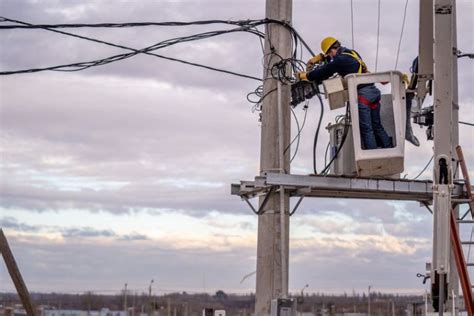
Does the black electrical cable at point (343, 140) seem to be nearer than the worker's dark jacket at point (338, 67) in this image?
No

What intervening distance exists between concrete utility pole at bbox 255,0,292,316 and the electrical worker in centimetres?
41

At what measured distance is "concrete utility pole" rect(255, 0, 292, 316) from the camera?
10367mm

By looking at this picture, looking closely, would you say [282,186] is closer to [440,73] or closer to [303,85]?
[303,85]

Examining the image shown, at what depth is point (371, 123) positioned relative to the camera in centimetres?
1030

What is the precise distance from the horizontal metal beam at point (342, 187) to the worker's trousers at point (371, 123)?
499mm

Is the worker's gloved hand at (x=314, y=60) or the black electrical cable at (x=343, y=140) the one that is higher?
the worker's gloved hand at (x=314, y=60)

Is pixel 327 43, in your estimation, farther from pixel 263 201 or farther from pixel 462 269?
pixel 462 269

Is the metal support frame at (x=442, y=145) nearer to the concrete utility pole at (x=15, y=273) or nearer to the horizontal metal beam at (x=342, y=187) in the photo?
the horizontal metal beam at (x=342, y=187)

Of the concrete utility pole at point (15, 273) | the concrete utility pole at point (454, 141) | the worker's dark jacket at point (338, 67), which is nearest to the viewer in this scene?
the concrete utility pole at point (454, 141)

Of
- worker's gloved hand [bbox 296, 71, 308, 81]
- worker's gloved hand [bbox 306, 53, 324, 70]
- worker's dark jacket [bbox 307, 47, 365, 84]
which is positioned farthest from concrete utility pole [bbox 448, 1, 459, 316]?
worker's gloved hand [bbox 296, 71, 308, 81]

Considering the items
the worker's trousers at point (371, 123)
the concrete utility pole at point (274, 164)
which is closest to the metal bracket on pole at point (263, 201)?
the concrete utility pole at point (274, 164)

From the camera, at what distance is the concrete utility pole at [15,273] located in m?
9.59

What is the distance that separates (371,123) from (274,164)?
4.04 feet

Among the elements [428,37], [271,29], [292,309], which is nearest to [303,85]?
[271,29]
